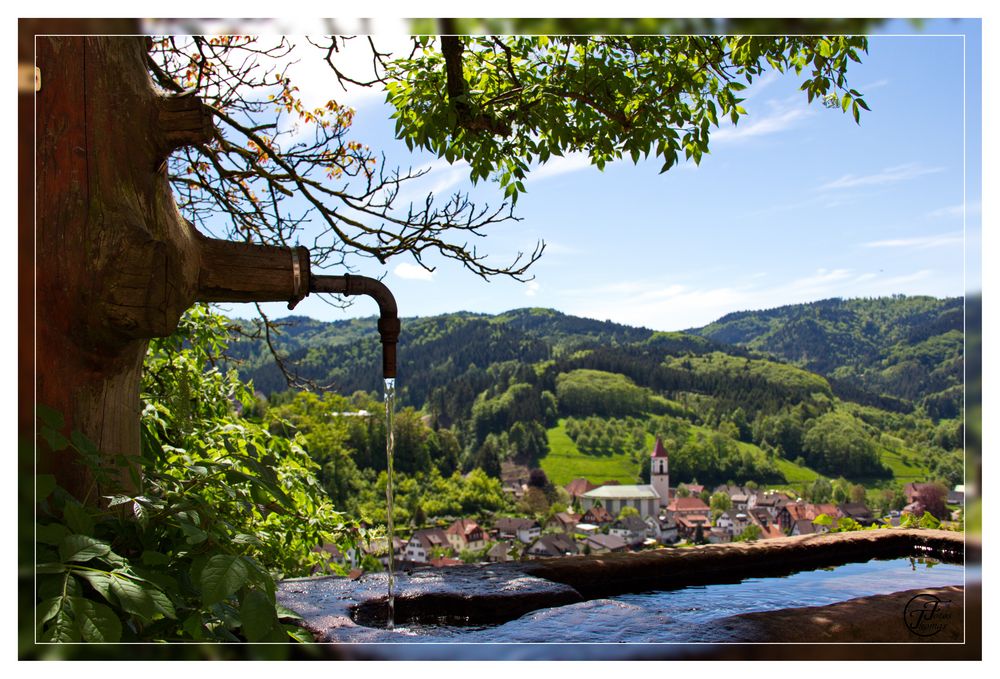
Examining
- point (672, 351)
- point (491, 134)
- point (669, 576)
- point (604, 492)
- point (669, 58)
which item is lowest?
point (604, 492)

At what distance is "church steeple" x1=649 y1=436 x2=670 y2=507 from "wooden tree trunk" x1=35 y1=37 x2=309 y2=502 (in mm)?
9677

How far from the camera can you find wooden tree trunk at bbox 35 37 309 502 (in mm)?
1989

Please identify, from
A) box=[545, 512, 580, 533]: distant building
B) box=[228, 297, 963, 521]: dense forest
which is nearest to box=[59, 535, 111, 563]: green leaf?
box=[228, 297, 963, 521]: dense forest

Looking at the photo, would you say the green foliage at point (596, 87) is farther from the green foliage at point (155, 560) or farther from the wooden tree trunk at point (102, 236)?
the green foliage at point (155, 560)

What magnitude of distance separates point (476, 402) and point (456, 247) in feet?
28.9

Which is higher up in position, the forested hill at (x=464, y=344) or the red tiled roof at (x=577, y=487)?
the forested hill at (x=464, y=344)

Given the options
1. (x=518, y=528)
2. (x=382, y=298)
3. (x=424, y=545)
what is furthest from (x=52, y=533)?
(x=518, y=528)

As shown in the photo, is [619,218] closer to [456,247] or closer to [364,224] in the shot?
[456,247]

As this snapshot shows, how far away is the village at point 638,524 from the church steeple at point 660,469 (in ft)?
0.05

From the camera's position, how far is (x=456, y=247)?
3.27 metres

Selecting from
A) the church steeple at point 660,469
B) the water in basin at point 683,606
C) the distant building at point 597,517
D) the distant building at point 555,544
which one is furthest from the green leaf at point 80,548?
the church steeple at point 660,469

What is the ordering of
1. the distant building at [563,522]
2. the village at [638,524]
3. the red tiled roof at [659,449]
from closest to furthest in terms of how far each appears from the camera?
the village at [638,524] < the distant building at [563,522] < the red tiled roof at [659,449]

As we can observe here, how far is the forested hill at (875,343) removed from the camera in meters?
2.88
